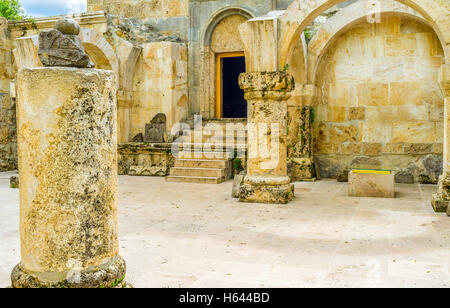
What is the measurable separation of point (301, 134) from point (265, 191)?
2.74 meters

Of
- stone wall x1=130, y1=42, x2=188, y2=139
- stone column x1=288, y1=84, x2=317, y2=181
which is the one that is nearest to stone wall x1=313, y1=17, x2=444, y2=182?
stone column x1=288, y1=84, x2=317, y2=181

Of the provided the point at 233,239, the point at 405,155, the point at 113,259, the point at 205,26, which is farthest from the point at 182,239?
the point at 205,26

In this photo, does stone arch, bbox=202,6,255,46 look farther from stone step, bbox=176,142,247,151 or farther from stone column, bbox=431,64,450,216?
stone column, bbox=431,64,450,216

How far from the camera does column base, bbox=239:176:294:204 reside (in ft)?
20.8

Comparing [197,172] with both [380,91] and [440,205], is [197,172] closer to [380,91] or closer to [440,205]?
[380,91]

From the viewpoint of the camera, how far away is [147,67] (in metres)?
10.5

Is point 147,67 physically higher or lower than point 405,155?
higher

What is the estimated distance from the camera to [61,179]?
8.36 ft

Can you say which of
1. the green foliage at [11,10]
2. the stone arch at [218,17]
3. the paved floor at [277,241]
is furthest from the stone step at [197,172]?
the green foliage at [11,10]

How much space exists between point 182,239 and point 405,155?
577 centimetres

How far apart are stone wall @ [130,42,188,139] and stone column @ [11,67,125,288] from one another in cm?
776

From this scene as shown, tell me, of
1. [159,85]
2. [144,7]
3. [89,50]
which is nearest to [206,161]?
[159,85]
